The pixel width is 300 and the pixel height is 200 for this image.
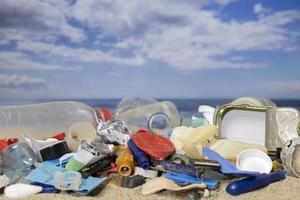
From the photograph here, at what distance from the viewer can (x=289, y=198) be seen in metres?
1.10

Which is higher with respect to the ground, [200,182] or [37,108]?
[37,108]

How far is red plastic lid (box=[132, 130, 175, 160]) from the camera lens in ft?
4.34

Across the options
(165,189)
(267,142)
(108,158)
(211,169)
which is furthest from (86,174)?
(267,142)

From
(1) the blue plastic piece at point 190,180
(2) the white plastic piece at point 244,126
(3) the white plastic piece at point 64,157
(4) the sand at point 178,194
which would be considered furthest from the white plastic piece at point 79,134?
(2) the white plastic piece at point 244,126

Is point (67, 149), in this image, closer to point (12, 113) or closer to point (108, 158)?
point (108, 158)

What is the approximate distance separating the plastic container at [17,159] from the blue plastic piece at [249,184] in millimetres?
707

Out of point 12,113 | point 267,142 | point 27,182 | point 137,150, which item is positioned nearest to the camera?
point 27,182

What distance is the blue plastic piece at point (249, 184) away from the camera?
3.67 feet

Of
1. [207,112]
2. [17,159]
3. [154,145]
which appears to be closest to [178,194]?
[154,145]

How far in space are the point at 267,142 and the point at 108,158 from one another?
0.67m

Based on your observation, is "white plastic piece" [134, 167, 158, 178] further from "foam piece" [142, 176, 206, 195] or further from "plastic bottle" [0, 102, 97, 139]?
"plastic bottle" [0, 102, 97, 139]

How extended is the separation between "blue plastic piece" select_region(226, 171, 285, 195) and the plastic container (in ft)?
2.32

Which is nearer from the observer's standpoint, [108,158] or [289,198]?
[289,198]

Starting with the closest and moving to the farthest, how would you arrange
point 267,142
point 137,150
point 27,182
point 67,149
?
point 27,182
point 137,150
point 67,149
point 267,142
